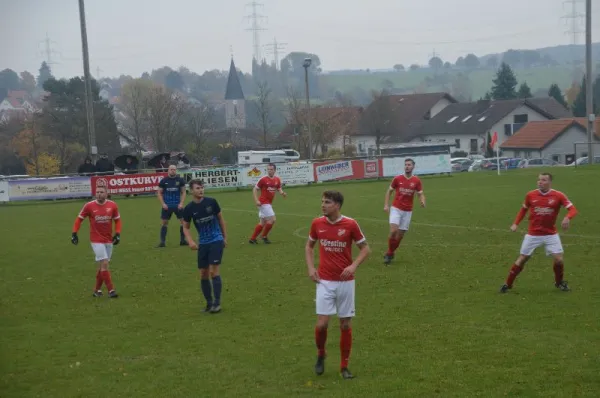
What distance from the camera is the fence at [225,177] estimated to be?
4506 centimetres

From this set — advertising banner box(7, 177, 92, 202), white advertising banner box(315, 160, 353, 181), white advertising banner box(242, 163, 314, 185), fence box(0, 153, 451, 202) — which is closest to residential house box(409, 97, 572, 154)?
fence box(0, 153, 451, 202)

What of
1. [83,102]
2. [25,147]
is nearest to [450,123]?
[83,102]

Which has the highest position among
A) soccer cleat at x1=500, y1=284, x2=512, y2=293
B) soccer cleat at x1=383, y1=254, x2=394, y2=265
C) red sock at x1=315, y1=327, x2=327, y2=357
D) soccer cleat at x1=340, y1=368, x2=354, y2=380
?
red sock at x1=315, y1=327, x2=327, y2=357

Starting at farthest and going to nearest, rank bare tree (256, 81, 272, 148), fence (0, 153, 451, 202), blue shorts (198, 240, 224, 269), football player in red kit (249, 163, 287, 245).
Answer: bare tree (256, 81, 272, 148) < fence (0, 153, 451, 202) < football player in red kit (249, 163, 287, 245) < blue shorts (198, 240, 224, 269)

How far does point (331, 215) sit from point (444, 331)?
3073 millimetres

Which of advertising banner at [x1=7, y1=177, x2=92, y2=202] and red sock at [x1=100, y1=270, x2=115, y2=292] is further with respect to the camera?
advertising banner at [x1=7, y1=177, x2=92, y2=202]

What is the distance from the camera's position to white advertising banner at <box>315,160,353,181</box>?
164 feet

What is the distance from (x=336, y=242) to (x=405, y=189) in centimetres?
902

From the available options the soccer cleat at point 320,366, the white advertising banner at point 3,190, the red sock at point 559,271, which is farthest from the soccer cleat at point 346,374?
the white advertising banner at point 3,190

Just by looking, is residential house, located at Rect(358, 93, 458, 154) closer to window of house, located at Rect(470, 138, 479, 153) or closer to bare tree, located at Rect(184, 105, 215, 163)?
window of house, located at Rect(470, 138, 479, 153)

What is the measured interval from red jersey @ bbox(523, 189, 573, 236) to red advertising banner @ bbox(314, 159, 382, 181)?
35636mm

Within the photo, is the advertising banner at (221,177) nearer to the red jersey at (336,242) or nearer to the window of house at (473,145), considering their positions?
the red jersey at (336,242)

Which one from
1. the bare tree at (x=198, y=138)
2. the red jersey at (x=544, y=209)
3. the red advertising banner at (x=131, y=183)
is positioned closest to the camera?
the red jersey at (x=544, y=209)

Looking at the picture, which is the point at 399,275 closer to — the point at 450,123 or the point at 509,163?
the point at 509,163
